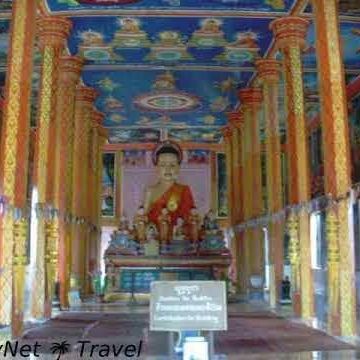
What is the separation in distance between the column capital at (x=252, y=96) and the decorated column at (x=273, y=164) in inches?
96.4

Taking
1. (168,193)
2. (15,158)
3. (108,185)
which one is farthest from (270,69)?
(108,185)

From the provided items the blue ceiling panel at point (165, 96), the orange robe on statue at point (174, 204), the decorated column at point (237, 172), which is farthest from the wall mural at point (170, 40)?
the orange robe on statue at point (174, 204)

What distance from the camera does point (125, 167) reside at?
2814cm

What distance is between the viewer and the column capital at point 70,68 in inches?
622

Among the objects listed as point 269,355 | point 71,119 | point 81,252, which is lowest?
point 269,355

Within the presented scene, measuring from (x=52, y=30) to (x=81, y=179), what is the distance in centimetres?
623

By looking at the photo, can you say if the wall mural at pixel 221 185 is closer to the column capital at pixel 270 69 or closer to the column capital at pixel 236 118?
the column capital at pixel 236 118

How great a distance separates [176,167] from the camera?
73.7 ft

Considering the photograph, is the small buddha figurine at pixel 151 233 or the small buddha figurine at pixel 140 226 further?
the small buddha figurine at pixel 140 226

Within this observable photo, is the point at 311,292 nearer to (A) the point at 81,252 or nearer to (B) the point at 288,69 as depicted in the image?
(B) the point at 288,69

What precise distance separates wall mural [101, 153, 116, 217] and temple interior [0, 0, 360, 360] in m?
2.67

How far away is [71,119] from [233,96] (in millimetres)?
6808

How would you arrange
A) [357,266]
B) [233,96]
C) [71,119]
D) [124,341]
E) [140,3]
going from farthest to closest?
[233,96], [357,266], [71,119], [140,3], [124,341]

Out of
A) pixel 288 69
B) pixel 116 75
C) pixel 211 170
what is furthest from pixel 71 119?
pixel 211 170
